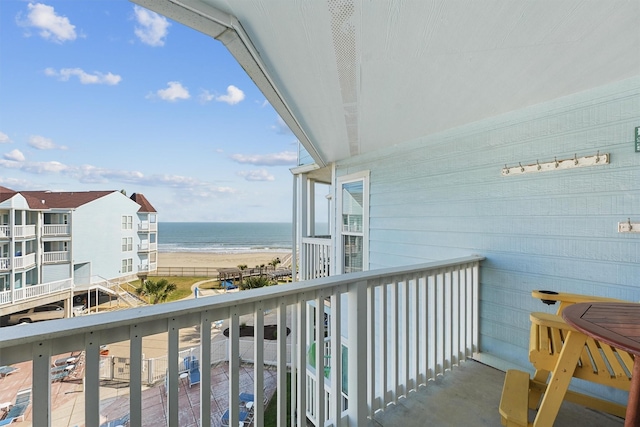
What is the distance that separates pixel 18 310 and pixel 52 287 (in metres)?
1.11

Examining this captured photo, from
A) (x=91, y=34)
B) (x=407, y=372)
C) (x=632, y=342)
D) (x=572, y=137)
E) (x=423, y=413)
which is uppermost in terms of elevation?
(x=91, y=34)

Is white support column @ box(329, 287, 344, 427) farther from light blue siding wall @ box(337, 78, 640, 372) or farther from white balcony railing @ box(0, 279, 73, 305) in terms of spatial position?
white balcony railing @ box(0, 279, 73, 305)

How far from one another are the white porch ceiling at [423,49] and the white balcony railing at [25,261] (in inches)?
468

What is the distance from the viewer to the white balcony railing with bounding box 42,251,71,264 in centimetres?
1099

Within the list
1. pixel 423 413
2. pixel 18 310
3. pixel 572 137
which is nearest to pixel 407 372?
pixel 423 413

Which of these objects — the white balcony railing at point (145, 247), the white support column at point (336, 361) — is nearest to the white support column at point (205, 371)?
the white support column at point (336, 361)

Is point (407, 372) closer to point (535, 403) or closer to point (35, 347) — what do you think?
point (535, 403)

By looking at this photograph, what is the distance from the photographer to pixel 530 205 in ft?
8.50

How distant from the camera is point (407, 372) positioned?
2.17 metres

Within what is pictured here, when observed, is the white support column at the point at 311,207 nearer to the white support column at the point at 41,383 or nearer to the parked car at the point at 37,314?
the white support column at the point at 41,383

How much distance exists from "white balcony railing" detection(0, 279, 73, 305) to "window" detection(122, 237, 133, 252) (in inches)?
192

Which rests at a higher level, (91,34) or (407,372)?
(91,34)

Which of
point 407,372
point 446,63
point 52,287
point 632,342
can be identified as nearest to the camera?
point 632,342

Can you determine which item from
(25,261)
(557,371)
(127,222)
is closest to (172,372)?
(557,371)
